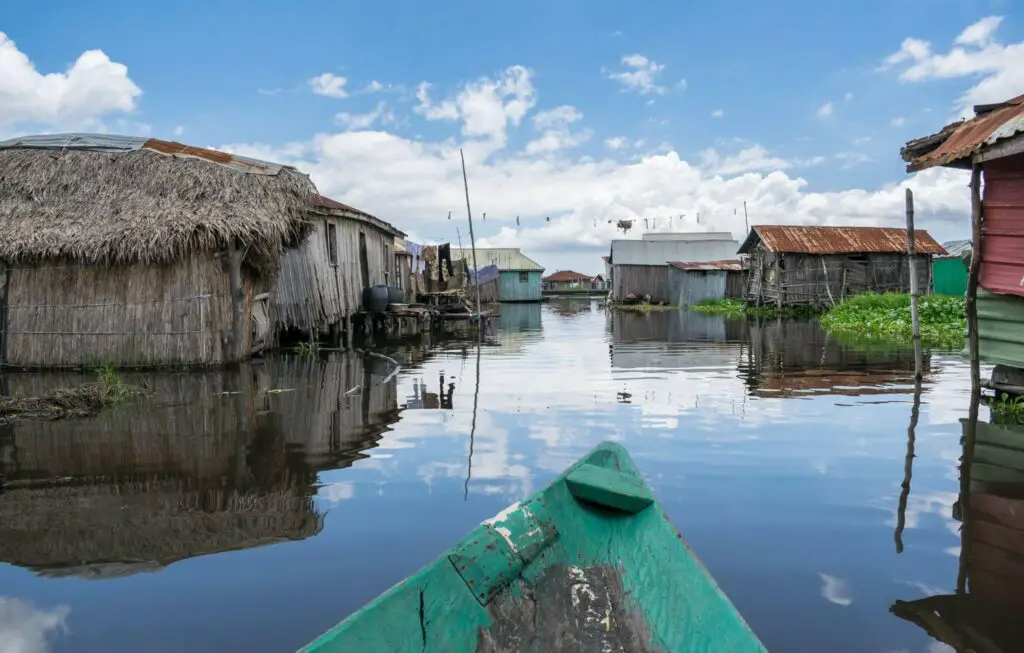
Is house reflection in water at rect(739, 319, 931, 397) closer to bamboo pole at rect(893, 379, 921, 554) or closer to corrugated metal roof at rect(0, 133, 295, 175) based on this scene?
bamboo pole at rect(893, 379, 921, 554)

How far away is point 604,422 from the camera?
7.41 metres

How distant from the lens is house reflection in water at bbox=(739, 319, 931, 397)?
369 inches

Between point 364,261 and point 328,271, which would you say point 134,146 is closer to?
point 328,271

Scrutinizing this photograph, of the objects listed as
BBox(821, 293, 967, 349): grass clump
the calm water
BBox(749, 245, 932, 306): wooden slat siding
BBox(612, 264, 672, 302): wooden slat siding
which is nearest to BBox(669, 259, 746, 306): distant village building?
BBox(612, 264, 672, 302): wooden slat siding

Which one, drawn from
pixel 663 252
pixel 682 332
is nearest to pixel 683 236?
pixel 663 252

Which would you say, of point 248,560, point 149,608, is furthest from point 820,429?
point 149,608

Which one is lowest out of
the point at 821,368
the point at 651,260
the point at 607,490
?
the point at 821,368

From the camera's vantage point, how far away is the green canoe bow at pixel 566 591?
2326mm

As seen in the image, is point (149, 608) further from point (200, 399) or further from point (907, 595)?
point (200, 399)

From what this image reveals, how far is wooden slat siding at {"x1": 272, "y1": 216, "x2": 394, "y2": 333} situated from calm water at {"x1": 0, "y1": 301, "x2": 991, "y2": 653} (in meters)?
6.08

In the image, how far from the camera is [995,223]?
7.51 metres

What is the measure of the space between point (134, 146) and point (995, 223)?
13046mm

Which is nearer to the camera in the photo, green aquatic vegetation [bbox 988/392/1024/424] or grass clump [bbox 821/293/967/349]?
green aquatic vegetation [bbox 988/392/1024/424]

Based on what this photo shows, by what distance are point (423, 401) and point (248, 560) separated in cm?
492
